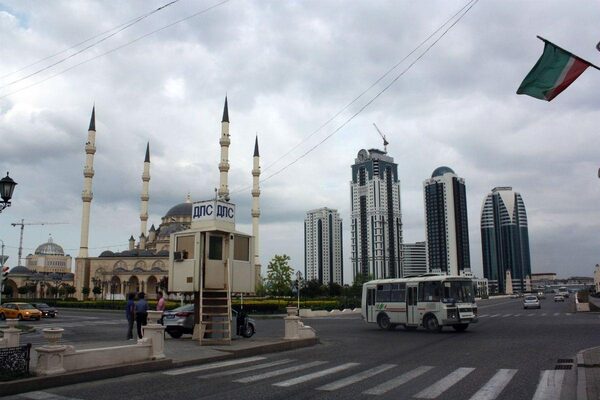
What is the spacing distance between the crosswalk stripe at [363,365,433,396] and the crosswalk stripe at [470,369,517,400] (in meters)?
1.55

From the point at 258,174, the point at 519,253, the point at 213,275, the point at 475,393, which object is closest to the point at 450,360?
the point at 475,393

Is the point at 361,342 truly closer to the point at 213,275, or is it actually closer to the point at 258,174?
the point at 213,275

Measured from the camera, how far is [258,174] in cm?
8788

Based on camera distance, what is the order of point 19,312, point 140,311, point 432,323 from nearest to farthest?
point 140,311 < point 432,323 < point 19,312

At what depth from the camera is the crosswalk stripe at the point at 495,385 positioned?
8.92 metres

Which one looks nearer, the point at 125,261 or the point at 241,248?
the point at 241,248

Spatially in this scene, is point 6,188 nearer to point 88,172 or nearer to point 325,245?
point 88,172

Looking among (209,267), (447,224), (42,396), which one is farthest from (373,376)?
(447,224)

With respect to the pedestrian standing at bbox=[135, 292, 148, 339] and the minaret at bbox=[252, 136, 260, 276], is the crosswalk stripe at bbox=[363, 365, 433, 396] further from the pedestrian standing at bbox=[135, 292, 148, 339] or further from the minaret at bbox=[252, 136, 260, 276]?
the minaret at bbox=[252, 136, 260, 276]

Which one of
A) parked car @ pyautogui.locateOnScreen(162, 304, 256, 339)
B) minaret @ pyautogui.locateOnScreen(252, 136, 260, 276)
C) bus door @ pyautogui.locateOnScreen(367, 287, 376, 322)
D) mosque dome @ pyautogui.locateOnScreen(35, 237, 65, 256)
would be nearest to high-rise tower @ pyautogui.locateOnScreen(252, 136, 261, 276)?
minaret @ pyautogui.locateOnScreen(252, 136, 260, 276)

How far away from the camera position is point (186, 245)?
17328 millimetres

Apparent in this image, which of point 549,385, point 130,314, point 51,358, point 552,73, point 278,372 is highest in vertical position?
point 552,73

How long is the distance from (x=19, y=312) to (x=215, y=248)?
28.6 m

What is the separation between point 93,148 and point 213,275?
76.8 meters
